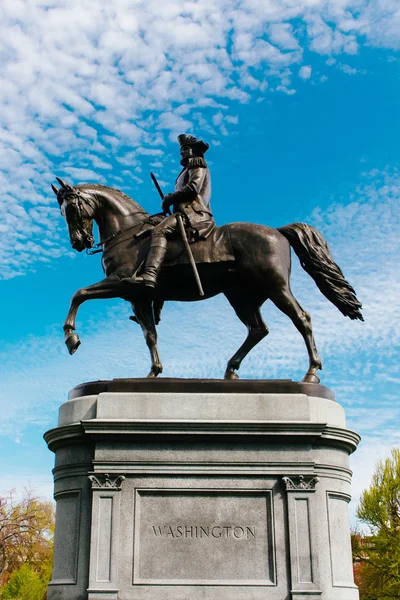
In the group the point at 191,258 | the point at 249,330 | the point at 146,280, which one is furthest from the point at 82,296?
the point at 249,330

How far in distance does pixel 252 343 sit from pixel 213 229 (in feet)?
6.63

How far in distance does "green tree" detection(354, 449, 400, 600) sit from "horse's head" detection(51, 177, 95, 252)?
34.8 m

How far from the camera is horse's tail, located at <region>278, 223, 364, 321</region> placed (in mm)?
11164

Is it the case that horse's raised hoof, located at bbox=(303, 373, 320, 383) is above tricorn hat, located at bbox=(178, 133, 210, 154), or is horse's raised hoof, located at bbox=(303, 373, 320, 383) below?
below

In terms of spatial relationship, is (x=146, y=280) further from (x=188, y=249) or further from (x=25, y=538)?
(x=25, y=538)

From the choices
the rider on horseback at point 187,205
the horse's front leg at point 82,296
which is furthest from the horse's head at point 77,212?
the rider on horseback at point 187,205

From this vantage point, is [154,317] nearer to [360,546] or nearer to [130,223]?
[130,223]

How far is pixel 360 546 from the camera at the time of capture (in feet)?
138

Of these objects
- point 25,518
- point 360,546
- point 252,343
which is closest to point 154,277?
point 252,343

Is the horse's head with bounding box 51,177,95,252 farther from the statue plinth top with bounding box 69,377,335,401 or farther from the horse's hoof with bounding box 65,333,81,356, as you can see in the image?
the statue plinth top with bounding box 69,377,335,401

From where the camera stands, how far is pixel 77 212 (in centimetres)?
1113

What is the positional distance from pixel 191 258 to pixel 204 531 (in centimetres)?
399

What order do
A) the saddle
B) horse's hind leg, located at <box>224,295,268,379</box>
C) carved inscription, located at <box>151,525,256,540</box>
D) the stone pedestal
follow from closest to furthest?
the stone pedestal
carved inscription, located at <box>151,525,256,540</box>
the saddle
horse's hind leg, located at <box>224,295,268,379</box>

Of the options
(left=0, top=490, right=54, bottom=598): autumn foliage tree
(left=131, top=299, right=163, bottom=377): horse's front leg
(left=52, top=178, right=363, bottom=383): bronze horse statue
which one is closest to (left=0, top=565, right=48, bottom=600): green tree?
(left=0, top=490, right=54, bottom=598): autumn foliage tree
